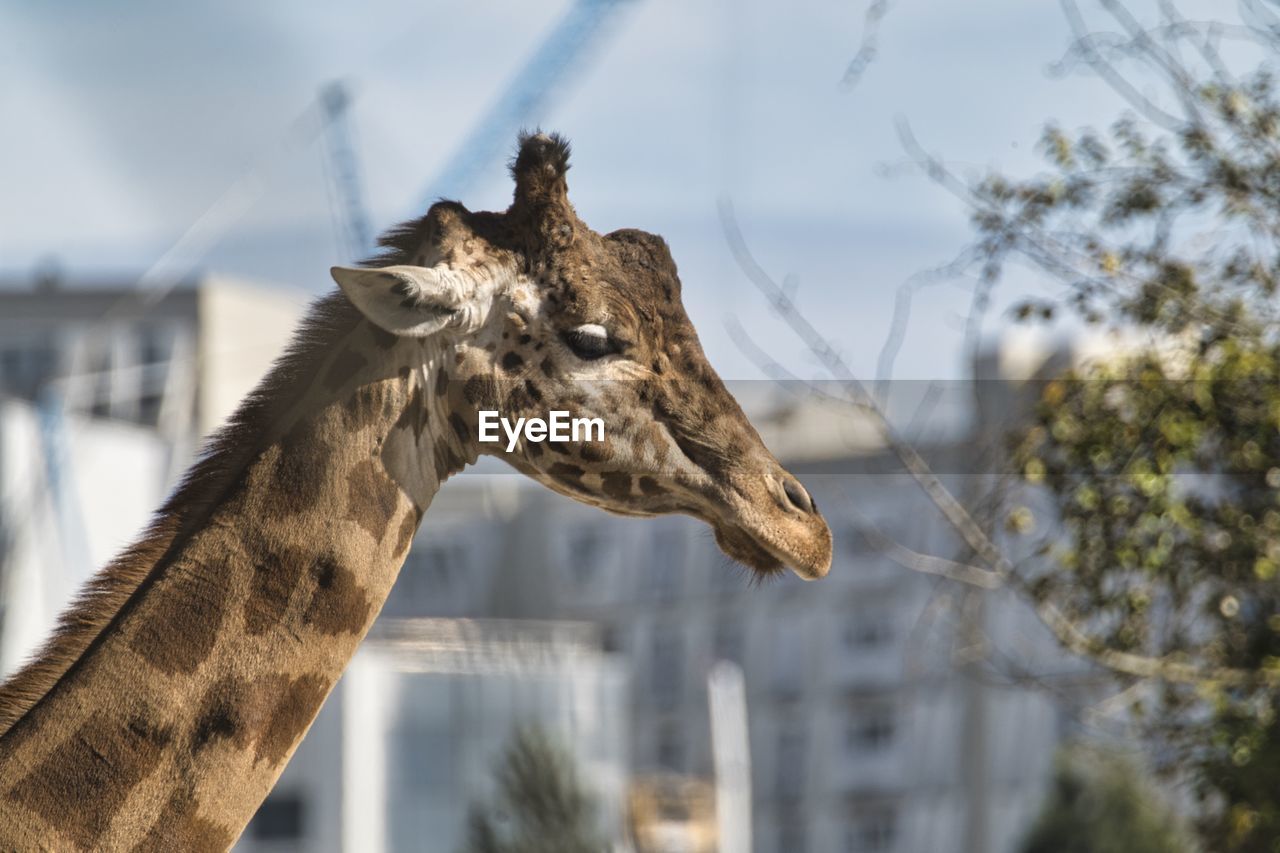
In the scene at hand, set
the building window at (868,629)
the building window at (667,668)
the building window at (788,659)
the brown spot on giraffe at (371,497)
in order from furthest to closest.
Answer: the building window at (667,668)
the building window at (788,659)
the building window at (868,629)
the brown spot on giraffe at (371,497)

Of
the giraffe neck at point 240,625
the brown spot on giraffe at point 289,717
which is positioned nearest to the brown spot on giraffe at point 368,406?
the giraffe neck at point 240,625

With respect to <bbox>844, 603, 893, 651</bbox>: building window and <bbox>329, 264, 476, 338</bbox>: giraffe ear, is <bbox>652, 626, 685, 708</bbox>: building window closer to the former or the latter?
<bbox>844, 603, 893, 651</bbox>: building window

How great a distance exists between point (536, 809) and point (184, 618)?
52.8 ft

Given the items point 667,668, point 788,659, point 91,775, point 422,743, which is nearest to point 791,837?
point 788,659

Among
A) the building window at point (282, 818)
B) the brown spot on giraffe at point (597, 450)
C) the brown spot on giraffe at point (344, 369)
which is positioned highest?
the brown spot on giraffe at point (344, 369)

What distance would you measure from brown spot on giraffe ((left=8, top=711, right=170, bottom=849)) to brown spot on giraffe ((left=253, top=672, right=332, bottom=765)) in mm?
187

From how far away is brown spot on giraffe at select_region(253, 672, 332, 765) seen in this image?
3092 millimetres

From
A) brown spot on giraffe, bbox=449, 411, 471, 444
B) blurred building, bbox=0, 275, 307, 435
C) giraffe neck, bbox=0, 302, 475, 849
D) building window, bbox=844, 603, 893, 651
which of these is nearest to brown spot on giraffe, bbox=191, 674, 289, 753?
giraffe neck, bbox=0, 302, 475, 849

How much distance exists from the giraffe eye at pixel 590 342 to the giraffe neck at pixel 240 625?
0.28m

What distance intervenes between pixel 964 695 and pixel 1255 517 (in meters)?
39.7

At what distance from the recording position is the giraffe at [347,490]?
3.01 m

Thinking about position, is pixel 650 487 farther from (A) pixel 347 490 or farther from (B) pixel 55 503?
(B) pixel 55 503

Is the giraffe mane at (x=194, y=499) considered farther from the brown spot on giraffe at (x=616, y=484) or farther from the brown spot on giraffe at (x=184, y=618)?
the brown spot on giraffe at (x=616, y=484)

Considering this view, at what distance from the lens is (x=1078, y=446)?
841cm
